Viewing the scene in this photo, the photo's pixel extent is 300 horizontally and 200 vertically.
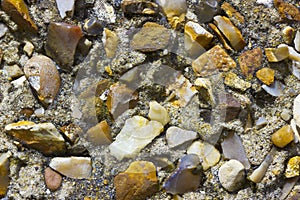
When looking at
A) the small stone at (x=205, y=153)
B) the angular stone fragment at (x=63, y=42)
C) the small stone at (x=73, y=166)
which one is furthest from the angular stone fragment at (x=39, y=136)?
the small stone at (x=205, y=153)

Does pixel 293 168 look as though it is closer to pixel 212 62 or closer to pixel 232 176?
pixel 232 176

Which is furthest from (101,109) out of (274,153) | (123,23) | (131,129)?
(274,153)

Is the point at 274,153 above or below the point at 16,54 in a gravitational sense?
below

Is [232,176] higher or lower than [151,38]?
lower

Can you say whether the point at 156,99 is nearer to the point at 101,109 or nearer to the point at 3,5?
the point at 101,109

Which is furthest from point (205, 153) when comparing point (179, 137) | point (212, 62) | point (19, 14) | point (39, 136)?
point (19, 14)

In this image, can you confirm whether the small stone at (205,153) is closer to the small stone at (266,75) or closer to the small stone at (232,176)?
the small stone at (232,176)

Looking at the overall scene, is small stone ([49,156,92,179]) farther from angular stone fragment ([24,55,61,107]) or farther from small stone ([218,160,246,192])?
small stone ([218,160,246,192])
